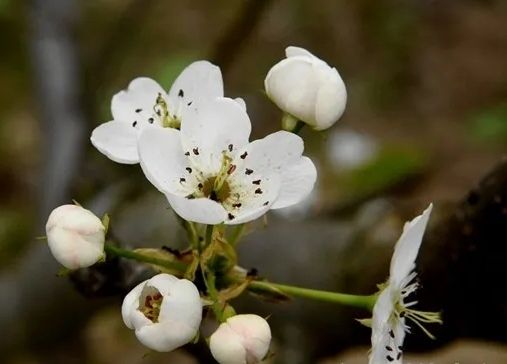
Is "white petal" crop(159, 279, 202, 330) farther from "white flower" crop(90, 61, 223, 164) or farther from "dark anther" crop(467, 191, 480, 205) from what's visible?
"dark anther" crop(467, 191, 480, 205)

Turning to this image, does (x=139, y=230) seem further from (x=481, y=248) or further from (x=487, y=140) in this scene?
(x=487, y=140)

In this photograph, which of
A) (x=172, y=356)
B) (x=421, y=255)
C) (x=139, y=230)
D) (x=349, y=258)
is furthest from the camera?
(x=172, y=356)

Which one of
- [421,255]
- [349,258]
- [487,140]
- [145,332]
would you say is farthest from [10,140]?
[145,332]

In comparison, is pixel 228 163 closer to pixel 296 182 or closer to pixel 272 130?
pixel 296 182

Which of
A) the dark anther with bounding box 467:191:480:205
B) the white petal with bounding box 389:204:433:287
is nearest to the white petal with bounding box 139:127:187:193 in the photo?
the white petal with bounding box 389:204:433:287

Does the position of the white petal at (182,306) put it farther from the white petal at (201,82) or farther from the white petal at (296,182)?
the white petal at (201,82)

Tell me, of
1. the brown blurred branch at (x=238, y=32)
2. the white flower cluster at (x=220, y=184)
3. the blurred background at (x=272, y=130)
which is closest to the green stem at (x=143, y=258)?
the white flower cluster at (x=220, y=184)

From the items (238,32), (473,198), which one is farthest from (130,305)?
(238,32)
